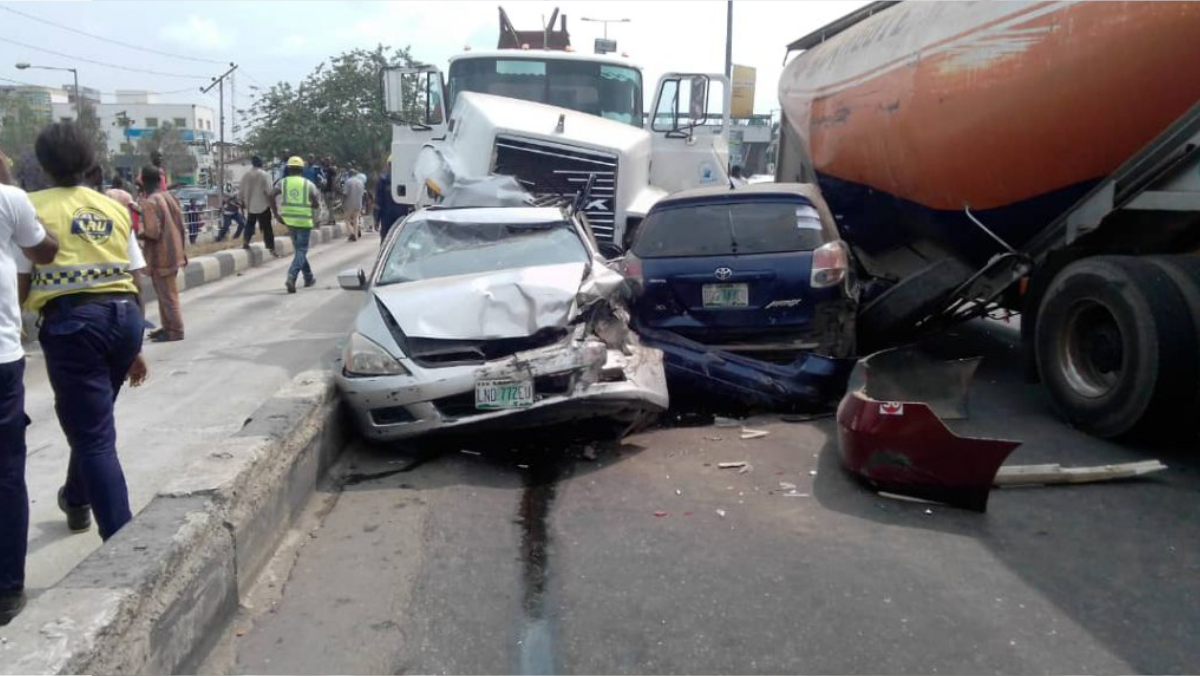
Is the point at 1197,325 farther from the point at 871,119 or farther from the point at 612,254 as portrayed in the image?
the point at 612,254

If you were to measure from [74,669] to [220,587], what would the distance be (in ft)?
3.47

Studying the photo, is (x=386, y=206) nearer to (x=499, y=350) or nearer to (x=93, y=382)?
(x=499, y=350)

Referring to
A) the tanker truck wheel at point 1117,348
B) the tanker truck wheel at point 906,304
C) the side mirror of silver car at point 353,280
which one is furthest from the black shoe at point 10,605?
the tanker truck wheel at point 906,304

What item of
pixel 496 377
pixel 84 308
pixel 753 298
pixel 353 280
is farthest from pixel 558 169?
pixel 84 308

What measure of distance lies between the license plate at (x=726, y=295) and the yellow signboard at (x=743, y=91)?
1347 centimetres

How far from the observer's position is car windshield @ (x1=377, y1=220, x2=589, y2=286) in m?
6.83

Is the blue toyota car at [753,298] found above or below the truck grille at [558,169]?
below

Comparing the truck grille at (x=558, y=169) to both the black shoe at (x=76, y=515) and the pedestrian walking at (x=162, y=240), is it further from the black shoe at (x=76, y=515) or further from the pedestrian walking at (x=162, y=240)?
the black shoe at (x=76, y=515)

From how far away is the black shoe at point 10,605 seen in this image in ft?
12.2

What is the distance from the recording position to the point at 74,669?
2.63 m

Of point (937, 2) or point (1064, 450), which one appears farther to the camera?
point (937, 2)

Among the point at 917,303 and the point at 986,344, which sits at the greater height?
the point at 917,303

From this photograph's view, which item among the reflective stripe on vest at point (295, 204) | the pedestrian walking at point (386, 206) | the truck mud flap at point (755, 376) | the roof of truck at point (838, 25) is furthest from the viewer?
the pedestrian walking at point (386, 206)

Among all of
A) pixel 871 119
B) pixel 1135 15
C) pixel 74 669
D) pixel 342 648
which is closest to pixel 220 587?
pixel 342 648
